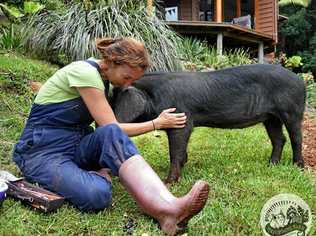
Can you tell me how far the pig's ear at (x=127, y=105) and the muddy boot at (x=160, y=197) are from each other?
875 mm

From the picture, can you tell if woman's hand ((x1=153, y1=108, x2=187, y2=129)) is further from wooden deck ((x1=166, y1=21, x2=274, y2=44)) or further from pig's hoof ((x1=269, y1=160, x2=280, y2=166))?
wooden deck ((x1=166, y1=21, x2=274, y2=44))

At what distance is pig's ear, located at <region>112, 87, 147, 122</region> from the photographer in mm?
3959

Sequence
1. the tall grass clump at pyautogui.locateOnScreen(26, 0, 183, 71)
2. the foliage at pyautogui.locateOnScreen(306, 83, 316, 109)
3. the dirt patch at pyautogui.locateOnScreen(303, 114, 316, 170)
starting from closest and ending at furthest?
the dirt patch at pyautogui.locateOnScreen(303, 114, 316, 170)
the tall grass clump at pyautogui.locateOnScreen(26, 0, 183, 71)
the foliage at pyautogui.locateOnScreen(306, 83, 316, 109)

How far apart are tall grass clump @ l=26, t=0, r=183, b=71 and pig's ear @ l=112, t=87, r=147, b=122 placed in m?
4.34

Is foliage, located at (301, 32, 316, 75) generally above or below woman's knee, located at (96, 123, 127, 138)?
below

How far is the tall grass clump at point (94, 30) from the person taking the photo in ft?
27.5

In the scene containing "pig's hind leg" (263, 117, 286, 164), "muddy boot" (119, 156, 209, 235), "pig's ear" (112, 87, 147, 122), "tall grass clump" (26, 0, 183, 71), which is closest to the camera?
"muddy boot" (119, 156, 209, 235)

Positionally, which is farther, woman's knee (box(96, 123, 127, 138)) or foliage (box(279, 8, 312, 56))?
foliage (box(279, 8, 312, 56))

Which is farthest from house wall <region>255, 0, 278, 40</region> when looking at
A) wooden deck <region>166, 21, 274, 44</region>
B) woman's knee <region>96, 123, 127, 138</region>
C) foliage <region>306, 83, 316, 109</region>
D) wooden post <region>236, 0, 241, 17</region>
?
woman's knee <region>96, 123, 127, 138</region>

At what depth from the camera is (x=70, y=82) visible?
341cm

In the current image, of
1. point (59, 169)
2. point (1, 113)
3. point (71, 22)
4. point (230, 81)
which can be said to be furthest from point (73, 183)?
point (71, 22)

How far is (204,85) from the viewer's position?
440 cm

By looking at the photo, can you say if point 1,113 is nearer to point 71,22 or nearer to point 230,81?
point 230,81

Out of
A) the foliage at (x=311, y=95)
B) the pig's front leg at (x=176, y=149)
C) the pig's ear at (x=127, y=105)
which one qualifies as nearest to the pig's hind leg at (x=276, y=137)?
the pig's front leg at (x=176, y=149)
